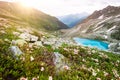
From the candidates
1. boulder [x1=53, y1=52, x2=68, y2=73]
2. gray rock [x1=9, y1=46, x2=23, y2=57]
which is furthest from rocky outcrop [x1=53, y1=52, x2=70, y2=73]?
gray rock [x1=9, y1=46, x2=23, y2=57]

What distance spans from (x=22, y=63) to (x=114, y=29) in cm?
12514

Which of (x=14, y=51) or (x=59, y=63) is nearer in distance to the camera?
(x=14, y=51)

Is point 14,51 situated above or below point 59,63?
above

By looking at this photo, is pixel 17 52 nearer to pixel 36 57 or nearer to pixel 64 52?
pixel 36 57

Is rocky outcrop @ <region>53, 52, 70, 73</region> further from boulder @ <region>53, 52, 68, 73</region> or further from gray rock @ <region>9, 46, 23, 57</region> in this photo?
gray rock @ <region>9, 46, 23, 57</region>

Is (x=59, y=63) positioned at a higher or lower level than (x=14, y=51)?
lower

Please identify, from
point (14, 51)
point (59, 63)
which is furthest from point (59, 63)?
point (14, 51)

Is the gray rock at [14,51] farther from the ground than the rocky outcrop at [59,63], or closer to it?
farther from the ground

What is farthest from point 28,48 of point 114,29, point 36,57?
point 114,29

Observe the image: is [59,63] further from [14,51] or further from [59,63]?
[14,51]

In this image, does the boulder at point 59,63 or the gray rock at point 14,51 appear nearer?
the gray rock at point 14,51

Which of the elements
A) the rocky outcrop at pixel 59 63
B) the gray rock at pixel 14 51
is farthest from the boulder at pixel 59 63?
the gray rock at pixel 14 51

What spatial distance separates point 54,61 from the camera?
11.1 m

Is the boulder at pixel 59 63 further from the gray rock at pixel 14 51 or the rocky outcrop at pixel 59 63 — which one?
the gray rock at pixel 14 51
